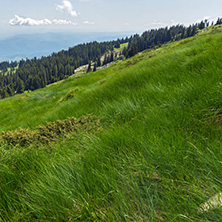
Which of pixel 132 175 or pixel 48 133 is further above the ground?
pixel 132 175

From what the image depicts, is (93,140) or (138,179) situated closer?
(138,179)

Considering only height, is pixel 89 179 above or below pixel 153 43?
above

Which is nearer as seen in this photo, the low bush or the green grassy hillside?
the green grassy hillside

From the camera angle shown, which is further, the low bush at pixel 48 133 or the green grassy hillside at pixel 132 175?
the low bush at pixel 48 133

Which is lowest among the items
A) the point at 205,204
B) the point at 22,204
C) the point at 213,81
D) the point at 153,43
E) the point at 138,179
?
the point at 153,43

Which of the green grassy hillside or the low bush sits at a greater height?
the green grassy hillside

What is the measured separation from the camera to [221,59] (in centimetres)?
347

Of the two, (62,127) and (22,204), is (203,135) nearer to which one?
(22,204)

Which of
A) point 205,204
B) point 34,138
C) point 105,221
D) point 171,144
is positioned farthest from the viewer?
point 34,138

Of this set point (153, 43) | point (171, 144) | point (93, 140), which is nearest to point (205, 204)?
point (171, 144)

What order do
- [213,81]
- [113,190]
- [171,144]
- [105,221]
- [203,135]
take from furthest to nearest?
[213,81], [203,135], [171,144], [113,190], [105,221]

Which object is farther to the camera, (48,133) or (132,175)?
(48,133)

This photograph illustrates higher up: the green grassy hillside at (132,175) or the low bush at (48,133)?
the green grassy hillside at (132,175)

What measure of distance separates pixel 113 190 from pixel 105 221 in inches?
9.6
